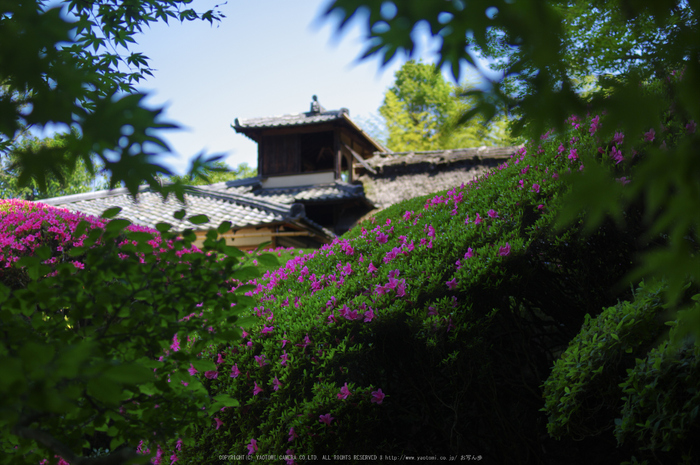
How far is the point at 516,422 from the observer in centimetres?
300

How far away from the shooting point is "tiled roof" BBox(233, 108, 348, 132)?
46.3 feet

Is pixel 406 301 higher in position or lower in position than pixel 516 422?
higher

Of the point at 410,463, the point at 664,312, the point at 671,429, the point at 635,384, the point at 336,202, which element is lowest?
the point at 410,463

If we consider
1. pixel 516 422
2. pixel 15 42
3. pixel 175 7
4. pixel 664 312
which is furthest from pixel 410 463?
pixel 175 7

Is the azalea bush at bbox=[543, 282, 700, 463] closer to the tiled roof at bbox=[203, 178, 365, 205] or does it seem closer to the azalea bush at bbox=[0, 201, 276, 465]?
the azalea bush at bbox=[0, 201, 276, 465]

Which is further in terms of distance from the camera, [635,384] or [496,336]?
[496,336]

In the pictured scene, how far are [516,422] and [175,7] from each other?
Result: 383 centimetres

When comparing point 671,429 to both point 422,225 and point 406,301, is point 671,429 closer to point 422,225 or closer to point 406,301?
point 406,301

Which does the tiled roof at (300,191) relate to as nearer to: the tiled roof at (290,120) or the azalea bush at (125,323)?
the tiled roof at (290,120)

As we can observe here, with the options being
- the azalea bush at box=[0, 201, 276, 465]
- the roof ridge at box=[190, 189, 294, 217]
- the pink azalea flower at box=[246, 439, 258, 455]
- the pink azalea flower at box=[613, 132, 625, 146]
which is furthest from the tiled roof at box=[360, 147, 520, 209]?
the azalea bush at box=[0, 201, 276, 465]

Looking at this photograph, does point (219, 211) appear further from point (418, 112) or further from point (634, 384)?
point (418, 112)

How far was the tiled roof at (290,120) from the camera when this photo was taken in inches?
556

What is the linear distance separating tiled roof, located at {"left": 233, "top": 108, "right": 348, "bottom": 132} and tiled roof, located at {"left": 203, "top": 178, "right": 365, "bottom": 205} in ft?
5.74

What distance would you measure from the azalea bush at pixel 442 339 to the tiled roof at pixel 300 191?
9335 mm
